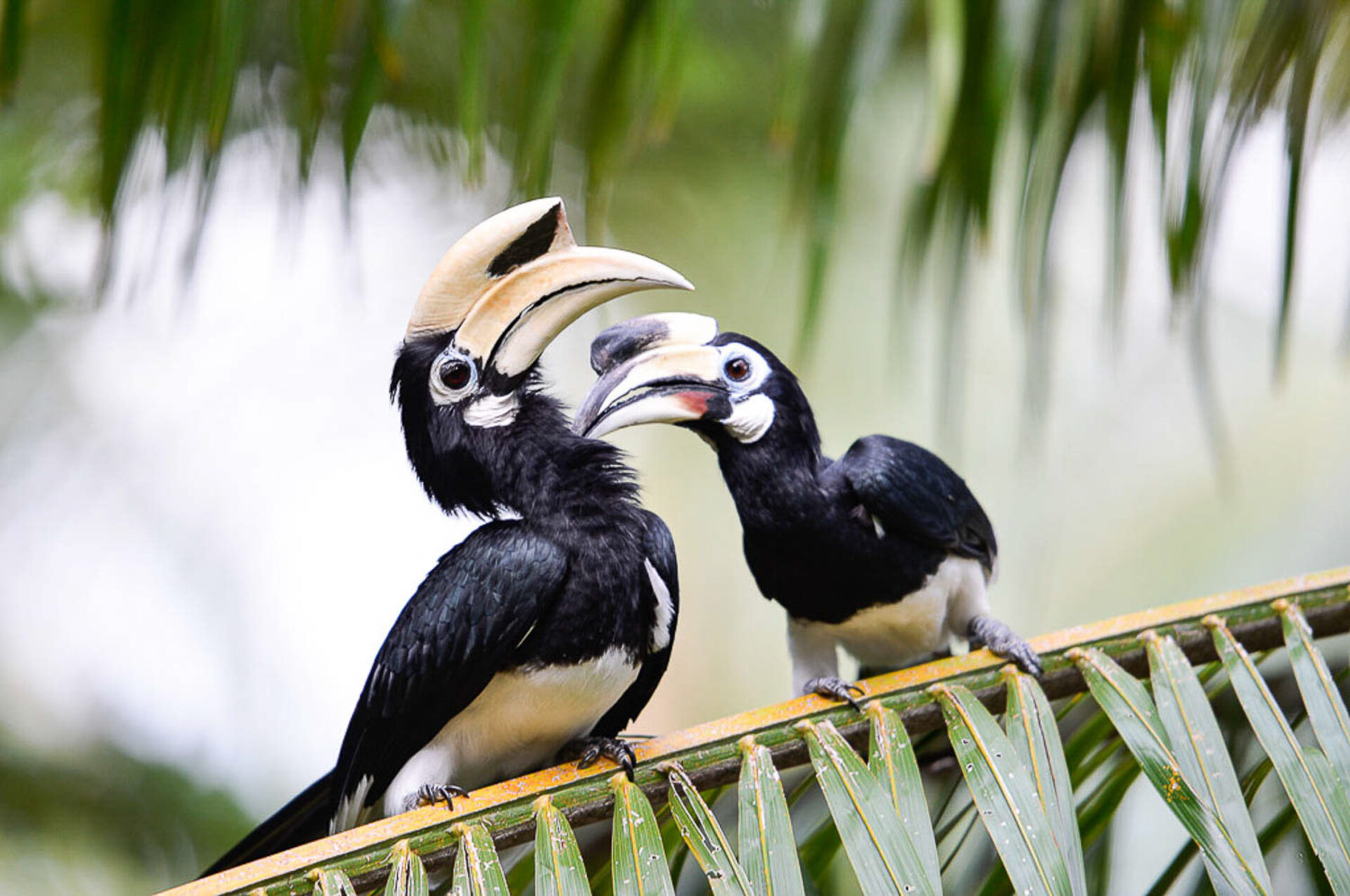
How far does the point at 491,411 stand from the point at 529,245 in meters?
0.21

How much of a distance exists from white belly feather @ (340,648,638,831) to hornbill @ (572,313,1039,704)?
270 millimetres

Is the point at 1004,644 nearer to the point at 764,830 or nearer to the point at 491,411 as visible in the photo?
the point at 764,830

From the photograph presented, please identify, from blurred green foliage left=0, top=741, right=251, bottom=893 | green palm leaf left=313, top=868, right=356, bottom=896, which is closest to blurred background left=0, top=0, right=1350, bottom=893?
blurred green foliage left=0, top=741, right=251, bottom=893

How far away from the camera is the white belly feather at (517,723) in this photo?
1.43 m

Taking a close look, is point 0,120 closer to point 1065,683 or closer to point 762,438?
point 762,438

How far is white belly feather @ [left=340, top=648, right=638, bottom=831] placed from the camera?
1.43 metres

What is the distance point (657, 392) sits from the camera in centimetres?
155

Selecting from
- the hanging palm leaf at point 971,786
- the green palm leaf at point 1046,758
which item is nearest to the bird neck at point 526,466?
the hanging palm leaf at point 971,786

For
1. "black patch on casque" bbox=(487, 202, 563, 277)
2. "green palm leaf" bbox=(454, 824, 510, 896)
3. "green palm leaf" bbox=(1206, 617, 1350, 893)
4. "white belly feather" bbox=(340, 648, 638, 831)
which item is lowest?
"green palm leaf" bbox=(1206, 617, 1350, 893)

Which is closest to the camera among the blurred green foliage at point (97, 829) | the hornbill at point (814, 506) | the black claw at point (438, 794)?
the black claw at point (438, 794)

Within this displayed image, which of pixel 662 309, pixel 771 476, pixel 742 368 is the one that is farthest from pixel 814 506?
pixel 662 309

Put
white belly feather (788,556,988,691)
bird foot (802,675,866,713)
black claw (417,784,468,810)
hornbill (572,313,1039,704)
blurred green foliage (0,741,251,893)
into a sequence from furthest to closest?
blurred green foliage (0,741,251,893), white belly feather (788,556,988,691), hornbill (572,313,1039,704), bird foot (802,675,866,713), black claw (417,784,468,810)

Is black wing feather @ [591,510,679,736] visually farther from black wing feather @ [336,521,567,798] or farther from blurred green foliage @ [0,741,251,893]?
blurred green foliage @ [0,741,251,893]

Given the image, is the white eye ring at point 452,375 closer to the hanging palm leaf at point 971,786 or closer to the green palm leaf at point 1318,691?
the hanging palm leaf at point 971,786
